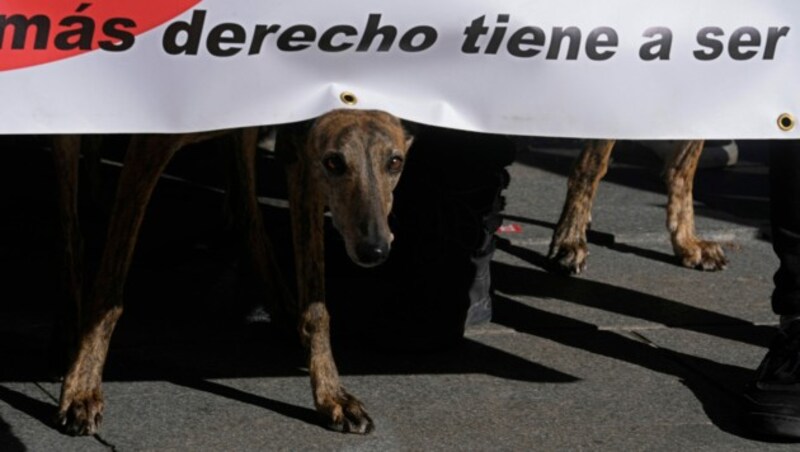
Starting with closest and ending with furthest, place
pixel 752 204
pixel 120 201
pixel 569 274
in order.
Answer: pixel 120 201 → pixel 569 274 → pixel 752 204

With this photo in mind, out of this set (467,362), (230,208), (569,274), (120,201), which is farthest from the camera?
(569,274)

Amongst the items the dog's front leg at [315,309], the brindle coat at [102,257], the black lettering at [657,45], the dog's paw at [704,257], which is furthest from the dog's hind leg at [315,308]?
the dog's paw at [704,257]

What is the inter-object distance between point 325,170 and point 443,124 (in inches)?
13.3

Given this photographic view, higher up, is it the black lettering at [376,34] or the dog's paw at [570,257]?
the black lettering at [376,34]

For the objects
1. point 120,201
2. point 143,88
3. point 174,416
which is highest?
point 143,88

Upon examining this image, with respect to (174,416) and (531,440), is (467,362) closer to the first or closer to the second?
(531,440)

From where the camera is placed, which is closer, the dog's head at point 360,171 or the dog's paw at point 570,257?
the dog's head at point 360,171

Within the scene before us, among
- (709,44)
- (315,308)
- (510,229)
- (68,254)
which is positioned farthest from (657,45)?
(510,229)

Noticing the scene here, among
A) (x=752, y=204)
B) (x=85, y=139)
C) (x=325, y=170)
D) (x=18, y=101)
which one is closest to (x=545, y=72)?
(x=325, y=170)

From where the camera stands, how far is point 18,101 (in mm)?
3893

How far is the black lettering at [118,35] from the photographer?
3.88m

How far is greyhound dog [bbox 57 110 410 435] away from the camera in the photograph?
3941 mm

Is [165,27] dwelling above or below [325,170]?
above

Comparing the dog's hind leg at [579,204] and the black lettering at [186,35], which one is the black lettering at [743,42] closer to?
the black lettering at [186,35]
